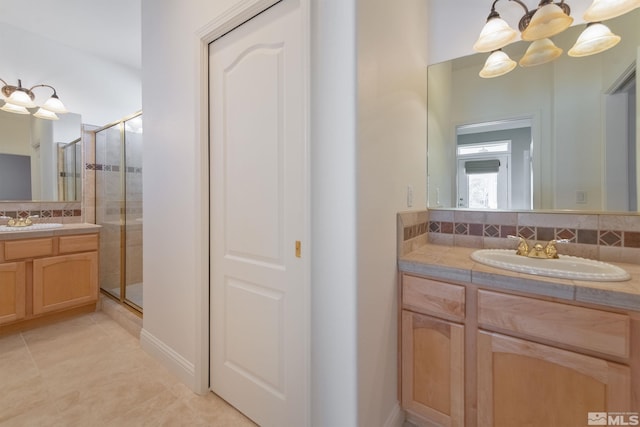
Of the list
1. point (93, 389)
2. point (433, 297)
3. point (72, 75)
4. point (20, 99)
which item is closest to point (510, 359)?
point (433, 297)

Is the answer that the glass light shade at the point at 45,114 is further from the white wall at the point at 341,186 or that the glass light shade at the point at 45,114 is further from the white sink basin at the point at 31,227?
the white wall at the point at 341,186

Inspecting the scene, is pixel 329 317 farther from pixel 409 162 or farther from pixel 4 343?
pixel 4 343

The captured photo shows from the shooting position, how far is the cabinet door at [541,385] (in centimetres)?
93

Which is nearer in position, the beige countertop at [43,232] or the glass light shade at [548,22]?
the glass light shade at [548,22]

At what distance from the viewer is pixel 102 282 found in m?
3.10

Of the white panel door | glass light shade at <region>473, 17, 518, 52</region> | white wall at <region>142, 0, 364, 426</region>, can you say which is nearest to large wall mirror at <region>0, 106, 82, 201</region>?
white wall at <region>142, 0, 364, 426</region>

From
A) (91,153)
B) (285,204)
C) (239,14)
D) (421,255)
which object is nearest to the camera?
(285,204)

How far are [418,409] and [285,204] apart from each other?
3.91 ft

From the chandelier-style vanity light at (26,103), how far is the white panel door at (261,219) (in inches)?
93.8

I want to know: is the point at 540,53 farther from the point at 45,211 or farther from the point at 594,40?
the point at 45,211

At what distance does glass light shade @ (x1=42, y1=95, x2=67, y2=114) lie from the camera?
2.71 metres

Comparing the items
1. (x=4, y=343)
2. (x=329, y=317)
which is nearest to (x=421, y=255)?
(x=329, y=317)

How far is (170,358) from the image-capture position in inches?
71.9

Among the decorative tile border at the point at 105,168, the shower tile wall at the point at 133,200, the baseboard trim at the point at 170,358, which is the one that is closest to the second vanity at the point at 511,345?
the baseboard trim at the point at 170,358
